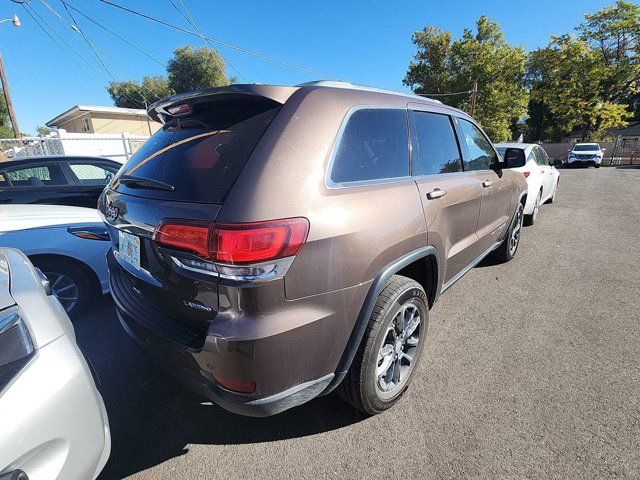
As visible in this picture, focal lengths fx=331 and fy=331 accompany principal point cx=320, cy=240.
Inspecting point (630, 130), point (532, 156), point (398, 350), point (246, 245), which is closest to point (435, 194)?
point (398, 350)

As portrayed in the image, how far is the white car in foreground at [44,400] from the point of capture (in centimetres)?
101

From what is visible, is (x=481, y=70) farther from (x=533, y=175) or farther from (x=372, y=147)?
(x=372, y=147)

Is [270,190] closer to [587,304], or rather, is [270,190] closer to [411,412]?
[411,412]

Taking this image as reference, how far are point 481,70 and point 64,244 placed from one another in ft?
112

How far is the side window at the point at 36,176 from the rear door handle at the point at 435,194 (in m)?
4.66

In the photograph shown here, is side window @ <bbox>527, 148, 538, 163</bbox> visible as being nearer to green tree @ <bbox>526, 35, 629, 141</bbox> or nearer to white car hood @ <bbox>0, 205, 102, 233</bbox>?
white car hood @ <bbox>0, 205, 102, 233</bbox>

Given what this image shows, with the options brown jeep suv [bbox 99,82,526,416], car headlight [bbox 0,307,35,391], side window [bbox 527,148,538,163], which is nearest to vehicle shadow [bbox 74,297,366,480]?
brown jeep suv [bbox 99,82,526,416]

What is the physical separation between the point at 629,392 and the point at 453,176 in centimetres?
192

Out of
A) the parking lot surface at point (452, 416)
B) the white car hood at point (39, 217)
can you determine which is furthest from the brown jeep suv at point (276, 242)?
the white car hood at point (39, 217)

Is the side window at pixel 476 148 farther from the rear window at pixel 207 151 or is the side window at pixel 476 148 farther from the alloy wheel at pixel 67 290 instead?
the alloy wheel at pixel 67 290

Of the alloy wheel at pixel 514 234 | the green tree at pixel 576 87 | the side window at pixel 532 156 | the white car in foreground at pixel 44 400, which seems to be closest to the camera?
the white car in foreground at pixel 44 400

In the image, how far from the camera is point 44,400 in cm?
109

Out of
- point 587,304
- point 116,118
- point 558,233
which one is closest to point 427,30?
point 116,118

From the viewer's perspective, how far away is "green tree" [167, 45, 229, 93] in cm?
3706
